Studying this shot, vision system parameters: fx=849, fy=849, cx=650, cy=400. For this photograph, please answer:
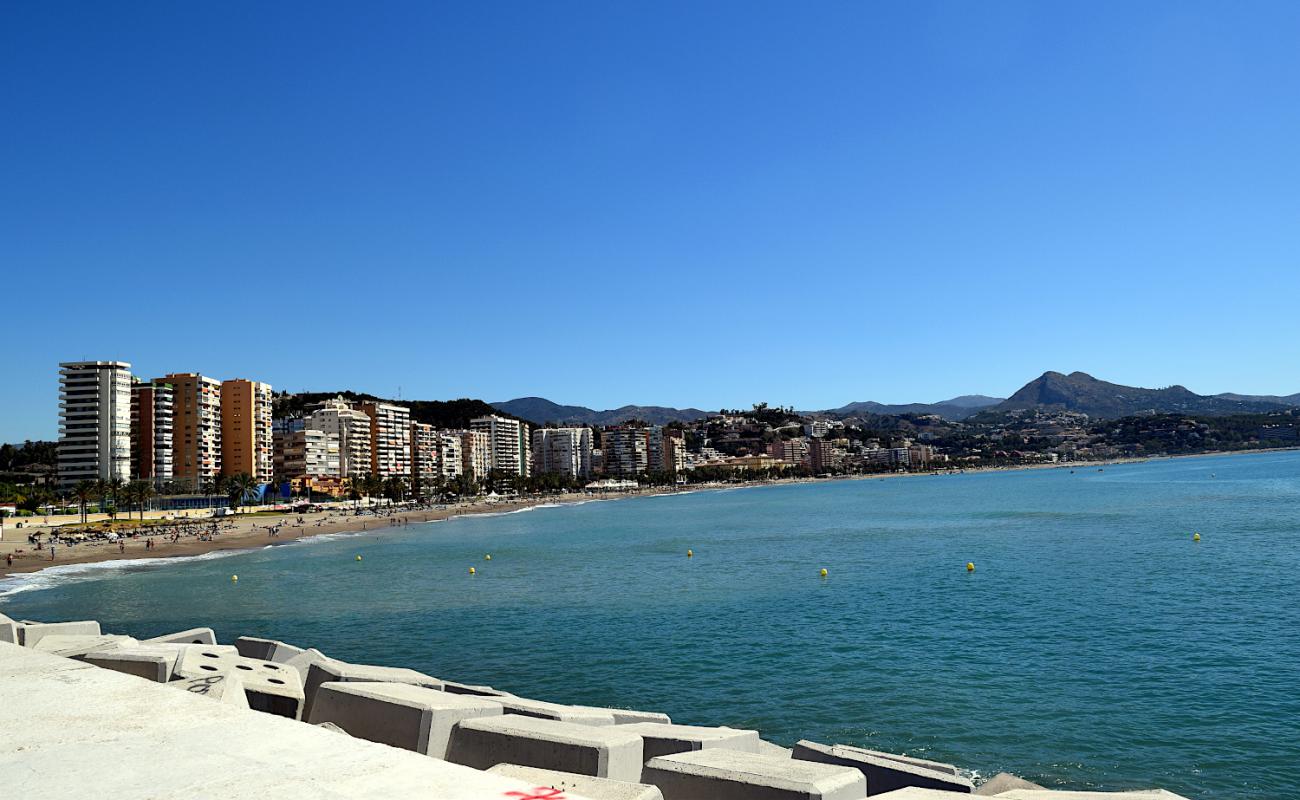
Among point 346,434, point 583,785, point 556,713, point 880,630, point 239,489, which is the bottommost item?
point 880,630

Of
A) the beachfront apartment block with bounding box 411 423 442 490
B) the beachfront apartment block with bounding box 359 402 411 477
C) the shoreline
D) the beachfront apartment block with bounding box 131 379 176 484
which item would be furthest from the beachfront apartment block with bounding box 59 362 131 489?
the beachfront apartment block with bounding box 411 423 442 490

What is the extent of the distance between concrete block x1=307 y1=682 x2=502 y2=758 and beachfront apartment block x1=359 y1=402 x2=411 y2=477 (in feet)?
504

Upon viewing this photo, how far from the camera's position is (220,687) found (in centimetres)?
847

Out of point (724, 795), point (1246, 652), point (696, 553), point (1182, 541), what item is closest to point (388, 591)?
point (696, 553)

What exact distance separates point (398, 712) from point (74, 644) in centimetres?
767

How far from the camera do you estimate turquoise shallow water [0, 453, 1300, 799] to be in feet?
41.1

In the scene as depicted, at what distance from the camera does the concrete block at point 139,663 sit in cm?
952

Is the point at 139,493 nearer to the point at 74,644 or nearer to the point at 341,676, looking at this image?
the point at 74,644

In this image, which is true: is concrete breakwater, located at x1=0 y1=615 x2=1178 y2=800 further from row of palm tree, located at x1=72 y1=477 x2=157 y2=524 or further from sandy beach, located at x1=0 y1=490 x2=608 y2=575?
row of palm tree, located at x1=72 y1=477 x2=157 y2=524

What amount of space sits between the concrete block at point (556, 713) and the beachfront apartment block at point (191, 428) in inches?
4967

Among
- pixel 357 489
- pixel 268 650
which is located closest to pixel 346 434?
pixel 357 489

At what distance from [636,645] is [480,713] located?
12.4m

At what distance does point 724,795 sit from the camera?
5496 mm

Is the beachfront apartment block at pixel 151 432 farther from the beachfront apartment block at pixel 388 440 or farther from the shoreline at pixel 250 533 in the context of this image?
the beachfront apartment block at pixel 388 440
